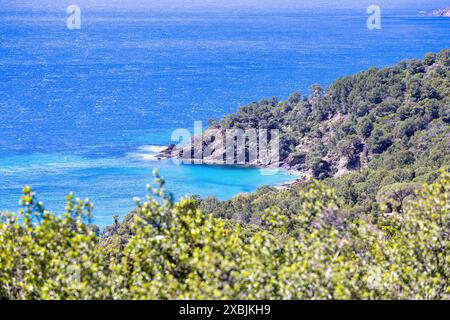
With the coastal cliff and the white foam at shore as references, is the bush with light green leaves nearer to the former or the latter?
the coastal cliff

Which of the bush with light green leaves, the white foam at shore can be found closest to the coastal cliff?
the white foam at shore

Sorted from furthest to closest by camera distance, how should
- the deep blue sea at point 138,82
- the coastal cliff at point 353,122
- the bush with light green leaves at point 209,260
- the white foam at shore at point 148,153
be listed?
1. the white foam at shore at point 148,153
2. the deep blue sea at point 138,82
3. the coastal cliff at point 353,122
4. the bush with light green leaves at point 209,260

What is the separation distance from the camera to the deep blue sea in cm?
6262

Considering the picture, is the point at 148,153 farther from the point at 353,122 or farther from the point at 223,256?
the point at 223,256

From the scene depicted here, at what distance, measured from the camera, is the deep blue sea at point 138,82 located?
6262cm

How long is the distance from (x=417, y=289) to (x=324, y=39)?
490ft

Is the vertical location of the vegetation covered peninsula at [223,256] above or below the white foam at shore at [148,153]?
below

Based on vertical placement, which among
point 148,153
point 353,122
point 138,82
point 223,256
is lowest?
point 223,256

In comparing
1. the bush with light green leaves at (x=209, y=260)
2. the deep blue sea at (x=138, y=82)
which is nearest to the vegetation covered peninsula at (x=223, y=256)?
the bush with light green leaves at (x=209, y=260)

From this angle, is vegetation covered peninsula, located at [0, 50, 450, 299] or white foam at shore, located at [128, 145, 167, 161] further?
white foam at shore, located at [128, 145, 167, 161]

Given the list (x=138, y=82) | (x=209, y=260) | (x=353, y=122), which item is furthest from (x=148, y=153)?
(x=209, y=260)

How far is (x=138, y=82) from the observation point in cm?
10731

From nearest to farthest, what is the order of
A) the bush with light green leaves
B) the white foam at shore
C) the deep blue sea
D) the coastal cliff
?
the bush with light green leaves, the coastal cliff, the deep blue sea, the white foam at shore

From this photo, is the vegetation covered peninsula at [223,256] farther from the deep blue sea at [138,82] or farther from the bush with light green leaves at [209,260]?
the deep blue sea at [138,82]
